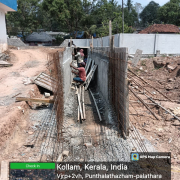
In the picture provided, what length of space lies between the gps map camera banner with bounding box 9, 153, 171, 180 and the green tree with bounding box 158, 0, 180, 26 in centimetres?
3765

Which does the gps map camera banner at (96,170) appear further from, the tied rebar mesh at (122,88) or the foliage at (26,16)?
the foliage at (26,16)

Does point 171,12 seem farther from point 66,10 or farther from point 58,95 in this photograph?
point 58,95

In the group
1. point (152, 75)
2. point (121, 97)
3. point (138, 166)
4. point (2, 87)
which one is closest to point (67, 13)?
point (152, 75)

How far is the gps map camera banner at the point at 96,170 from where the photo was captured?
3.26 meters

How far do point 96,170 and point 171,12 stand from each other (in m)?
38.7

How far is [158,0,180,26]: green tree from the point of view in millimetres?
34656

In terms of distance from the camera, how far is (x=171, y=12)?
34.9m

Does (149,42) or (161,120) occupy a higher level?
(149,42)

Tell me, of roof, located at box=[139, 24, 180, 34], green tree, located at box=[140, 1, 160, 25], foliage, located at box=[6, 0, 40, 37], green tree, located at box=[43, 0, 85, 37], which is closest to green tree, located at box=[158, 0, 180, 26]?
roof, located at box=[139, 24, 180, 34]

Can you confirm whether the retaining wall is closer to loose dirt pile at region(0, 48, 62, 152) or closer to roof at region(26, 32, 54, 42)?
loose dirt pile at region(0, 48, 62, 152)

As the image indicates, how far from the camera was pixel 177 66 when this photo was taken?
1149 centimetres

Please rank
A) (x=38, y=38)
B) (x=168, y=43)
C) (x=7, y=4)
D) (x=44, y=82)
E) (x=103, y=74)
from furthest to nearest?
(x=38, y=38) → (x=168, y=43) → (x=7, y=4) → (x=103, y=74) → (x=44, y=82)

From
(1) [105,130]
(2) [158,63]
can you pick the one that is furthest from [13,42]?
(1) [105,130]

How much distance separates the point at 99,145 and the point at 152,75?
28.2 feet
